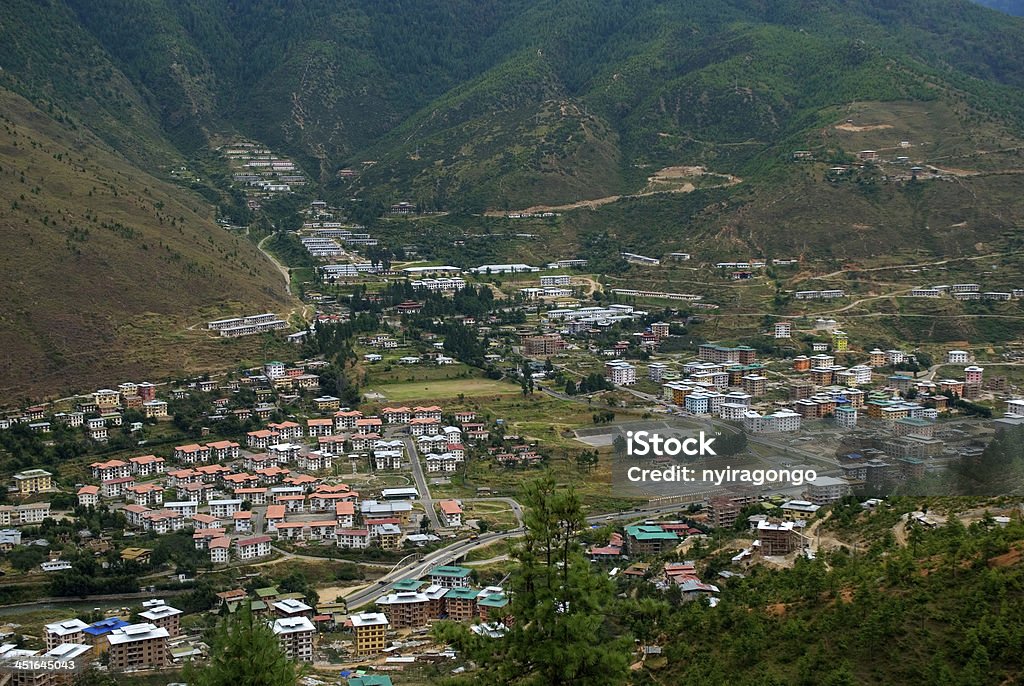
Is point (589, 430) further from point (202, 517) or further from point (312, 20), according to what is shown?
point (312, 20)

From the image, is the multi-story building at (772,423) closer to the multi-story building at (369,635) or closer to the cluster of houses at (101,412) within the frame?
the multi-story building at (369,635)

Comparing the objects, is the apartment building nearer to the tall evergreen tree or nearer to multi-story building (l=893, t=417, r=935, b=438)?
multi-story building (l=893, t=417, r=935, b=438)

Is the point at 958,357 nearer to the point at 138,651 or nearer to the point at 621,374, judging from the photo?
the point at 621,374

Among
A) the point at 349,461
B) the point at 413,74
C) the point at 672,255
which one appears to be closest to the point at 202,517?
the point at 349,461

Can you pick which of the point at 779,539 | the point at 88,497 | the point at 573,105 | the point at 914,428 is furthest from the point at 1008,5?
the point at 88,497

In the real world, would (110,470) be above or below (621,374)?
below

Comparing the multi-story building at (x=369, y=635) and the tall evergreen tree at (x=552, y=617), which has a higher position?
the tall evergreen tree at (x=552, y=617)

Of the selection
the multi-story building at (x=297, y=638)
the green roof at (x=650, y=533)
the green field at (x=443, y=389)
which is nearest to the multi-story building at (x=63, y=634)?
the multi-story building at (x=297, y=638)
